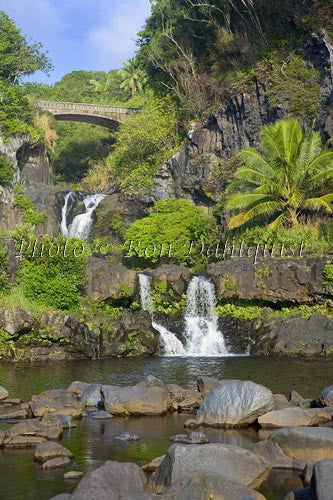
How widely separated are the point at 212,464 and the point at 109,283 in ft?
74.7

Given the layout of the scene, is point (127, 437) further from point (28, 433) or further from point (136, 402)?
point (136, 402)

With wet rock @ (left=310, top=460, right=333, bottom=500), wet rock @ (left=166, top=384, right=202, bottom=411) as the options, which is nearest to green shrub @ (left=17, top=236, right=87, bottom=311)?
wet rock @ (left=166, top=384, right=202, bottom=411)

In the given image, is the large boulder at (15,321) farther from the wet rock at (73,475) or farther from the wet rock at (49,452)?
the wet rock at (73,475)

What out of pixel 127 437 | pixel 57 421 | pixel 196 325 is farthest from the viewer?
pixel 196 325

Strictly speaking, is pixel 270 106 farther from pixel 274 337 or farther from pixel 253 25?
pixel 274 337

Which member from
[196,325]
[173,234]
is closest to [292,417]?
[196,325]

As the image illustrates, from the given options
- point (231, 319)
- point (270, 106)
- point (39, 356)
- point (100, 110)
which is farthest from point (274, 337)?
point (100, 110)

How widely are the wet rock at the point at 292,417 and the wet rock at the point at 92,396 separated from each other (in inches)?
210

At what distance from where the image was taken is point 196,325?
34312mm

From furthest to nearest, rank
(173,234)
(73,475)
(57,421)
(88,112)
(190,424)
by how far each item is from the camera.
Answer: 1. (88,112)
2. (173,234)
3. (190,424)
4. (57,421)
5. (73,475)

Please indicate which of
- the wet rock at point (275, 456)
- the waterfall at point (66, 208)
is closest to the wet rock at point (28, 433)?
the wet rock at point (275, 456)

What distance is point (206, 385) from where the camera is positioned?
2034cm

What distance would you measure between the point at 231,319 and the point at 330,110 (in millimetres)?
14819

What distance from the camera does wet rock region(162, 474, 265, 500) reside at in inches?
425
